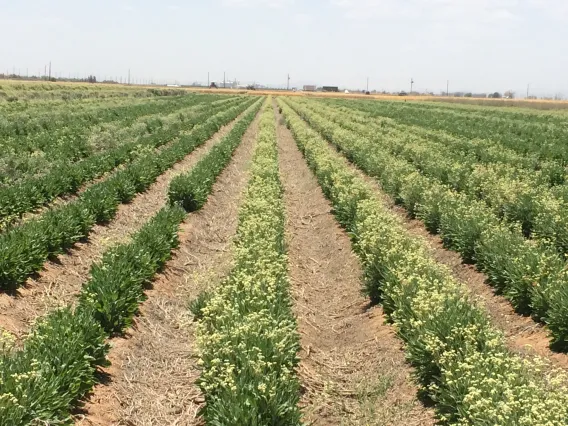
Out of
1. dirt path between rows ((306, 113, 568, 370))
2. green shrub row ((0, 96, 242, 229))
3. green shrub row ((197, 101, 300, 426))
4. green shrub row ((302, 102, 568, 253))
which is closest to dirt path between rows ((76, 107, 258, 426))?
green shrub row ((197, 101, 300, 426))

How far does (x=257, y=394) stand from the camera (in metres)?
5.48

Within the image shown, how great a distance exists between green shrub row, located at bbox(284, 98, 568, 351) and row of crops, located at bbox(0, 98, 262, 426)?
6.01 meters

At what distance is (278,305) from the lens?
750 centimetres

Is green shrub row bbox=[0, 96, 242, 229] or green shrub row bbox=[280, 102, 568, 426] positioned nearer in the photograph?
green shrub row bbox=[280, 102, 568, 426]

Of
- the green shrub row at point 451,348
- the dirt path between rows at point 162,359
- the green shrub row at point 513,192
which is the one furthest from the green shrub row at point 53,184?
the green shrub row at point 513,192

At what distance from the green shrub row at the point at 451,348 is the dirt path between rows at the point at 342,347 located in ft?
1.11

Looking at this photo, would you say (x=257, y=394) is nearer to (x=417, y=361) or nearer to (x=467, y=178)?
(x=417, y=361)

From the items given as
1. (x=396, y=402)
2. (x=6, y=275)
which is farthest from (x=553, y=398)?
(x=6, y=275)

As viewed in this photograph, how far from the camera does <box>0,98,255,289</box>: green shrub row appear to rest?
29.7 ft

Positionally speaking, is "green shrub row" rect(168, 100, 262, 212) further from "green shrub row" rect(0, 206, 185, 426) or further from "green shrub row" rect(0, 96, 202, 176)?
"green shrub row" rect(0, 206, 185, 426)

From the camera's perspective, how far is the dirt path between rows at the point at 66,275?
27.1 ft

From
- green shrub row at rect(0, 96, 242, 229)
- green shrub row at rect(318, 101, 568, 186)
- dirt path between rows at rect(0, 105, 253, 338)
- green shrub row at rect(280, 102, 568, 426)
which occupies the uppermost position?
green shrub row at rect(318, 101, 568, 186)

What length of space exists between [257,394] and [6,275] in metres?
5.30

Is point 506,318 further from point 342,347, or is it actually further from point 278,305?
point 278,305
